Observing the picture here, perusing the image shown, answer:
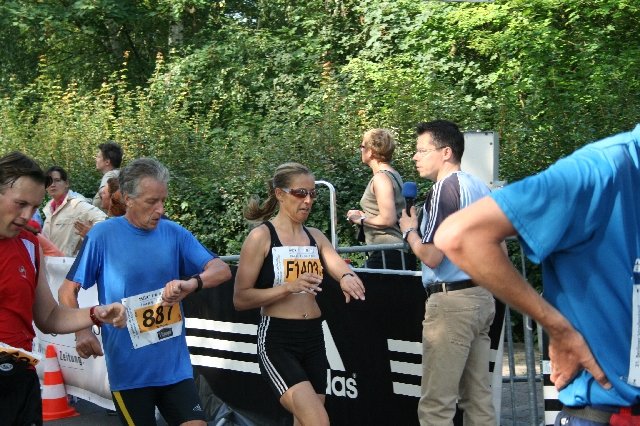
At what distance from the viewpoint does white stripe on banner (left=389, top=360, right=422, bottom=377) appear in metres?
6.86

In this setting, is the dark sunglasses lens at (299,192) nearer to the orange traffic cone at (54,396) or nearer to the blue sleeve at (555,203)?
the blue sleeve at (555,203)

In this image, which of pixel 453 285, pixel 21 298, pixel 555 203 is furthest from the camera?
pixel 453 285

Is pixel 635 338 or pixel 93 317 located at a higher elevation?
pixel 635 338

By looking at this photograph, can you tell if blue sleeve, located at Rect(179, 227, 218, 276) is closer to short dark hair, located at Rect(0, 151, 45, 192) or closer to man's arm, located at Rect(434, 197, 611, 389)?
short dark hair, located at Rect(0, 151, 45, 192)

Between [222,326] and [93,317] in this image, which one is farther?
[222,326]

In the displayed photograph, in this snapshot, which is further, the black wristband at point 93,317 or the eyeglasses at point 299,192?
the eyeglasses at point 299,192

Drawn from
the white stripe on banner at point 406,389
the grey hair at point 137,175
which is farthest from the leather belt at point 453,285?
the grey hair at point 137,175

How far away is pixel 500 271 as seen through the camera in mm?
2818

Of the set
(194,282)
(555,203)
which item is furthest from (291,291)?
(555,203)

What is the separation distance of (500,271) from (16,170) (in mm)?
2703

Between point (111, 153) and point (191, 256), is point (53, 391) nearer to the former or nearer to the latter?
point (111, 153)

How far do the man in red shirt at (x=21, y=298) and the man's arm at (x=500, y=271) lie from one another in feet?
8.32

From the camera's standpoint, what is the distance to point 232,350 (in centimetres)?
820

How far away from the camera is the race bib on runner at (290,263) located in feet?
20.2
